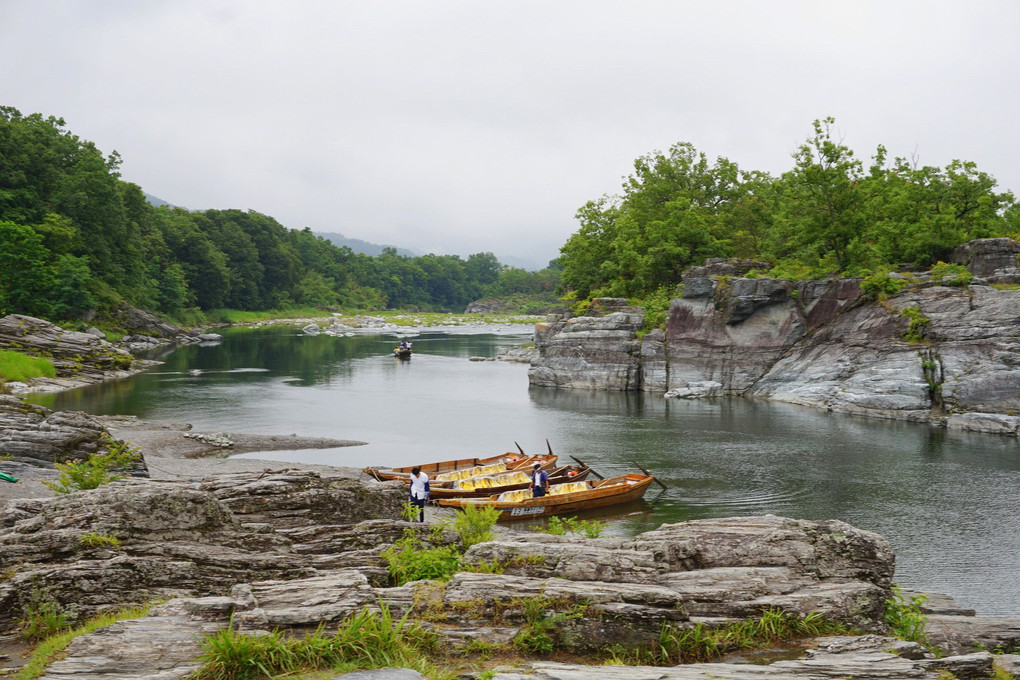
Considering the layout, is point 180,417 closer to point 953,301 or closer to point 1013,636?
point 1013,636

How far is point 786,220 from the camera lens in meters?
69.9

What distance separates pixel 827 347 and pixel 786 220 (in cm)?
1847

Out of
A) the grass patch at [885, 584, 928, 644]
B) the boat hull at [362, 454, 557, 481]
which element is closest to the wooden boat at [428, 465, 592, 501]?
the boat hull at [362, 454, 557, 481]

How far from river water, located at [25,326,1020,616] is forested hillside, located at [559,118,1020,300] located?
18781 millimetres

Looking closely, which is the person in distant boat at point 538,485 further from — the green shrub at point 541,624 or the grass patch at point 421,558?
the green shrub at point 541,624

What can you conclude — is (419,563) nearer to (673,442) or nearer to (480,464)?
(480,464)

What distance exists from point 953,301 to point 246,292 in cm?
13682

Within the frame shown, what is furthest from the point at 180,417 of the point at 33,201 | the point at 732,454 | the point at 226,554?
the point at 33,201

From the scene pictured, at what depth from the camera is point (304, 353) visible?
92.2 metres

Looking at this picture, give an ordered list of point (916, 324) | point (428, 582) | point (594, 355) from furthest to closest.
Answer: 1. point (594, 355)
2. point (916, 324)
3. point (428, 582)

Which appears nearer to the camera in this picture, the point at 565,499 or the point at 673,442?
the point at 565,499

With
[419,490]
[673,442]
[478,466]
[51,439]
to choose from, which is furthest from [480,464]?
[51,439]

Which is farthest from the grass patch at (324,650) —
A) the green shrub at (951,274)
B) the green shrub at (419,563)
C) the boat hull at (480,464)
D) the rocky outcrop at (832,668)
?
the green shrub at (951,274)

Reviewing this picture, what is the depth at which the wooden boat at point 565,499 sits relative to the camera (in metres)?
28.3
